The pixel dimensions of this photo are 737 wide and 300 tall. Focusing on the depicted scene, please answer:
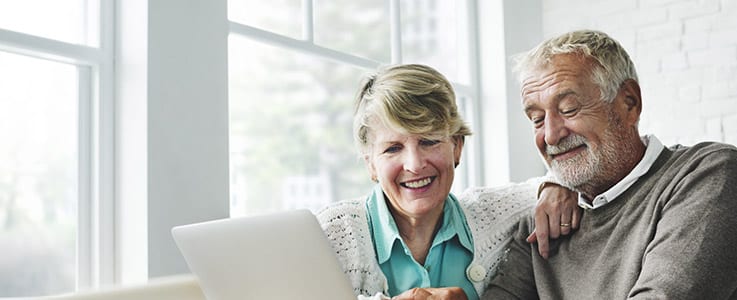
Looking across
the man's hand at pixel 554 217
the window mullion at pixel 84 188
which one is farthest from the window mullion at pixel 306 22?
the man's hand at pixel 554 217

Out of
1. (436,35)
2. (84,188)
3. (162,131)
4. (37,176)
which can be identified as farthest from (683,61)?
(37,176)

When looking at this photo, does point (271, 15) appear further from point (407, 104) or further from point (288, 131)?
point (407, 104)

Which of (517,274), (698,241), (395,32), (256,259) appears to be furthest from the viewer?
(395,32)

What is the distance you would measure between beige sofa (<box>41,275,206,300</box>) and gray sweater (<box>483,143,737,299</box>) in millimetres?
860

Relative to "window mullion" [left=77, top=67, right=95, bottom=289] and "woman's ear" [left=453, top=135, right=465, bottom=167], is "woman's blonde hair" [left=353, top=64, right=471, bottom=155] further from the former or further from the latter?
"window mullion" [left=77, top=67, right=95, bottom=289]

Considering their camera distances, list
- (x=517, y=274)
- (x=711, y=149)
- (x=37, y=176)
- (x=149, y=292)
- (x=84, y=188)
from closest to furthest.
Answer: (x=149, y=292) < (x=711, y=149) < (x=517, y=274) < (x=37, y=176) < (x=84, y=188)

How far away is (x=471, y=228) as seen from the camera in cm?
193

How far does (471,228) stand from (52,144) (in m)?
1.16

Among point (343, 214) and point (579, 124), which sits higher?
point (579, 124)

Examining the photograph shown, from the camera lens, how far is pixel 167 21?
2.20m

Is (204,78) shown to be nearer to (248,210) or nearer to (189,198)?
(189,198)

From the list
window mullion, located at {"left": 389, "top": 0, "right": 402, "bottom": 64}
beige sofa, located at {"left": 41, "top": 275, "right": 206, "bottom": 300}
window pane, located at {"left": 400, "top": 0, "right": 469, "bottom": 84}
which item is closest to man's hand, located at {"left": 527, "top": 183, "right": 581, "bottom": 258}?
beige sofa, located at {"left": 41, "top": 275, "right": 206, "bottom": 300}

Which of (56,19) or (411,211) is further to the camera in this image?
(56,19)

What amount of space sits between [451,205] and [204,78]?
2.84 feet
